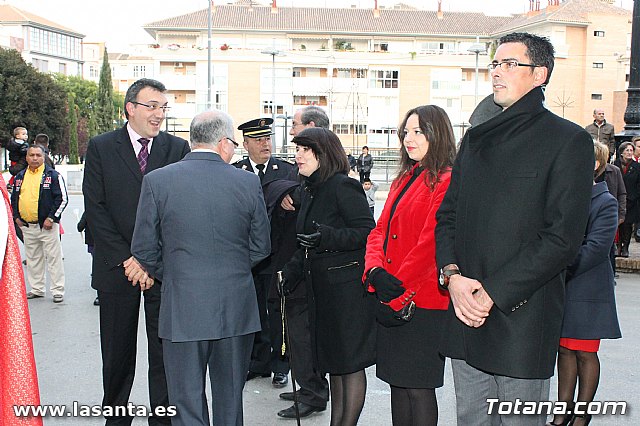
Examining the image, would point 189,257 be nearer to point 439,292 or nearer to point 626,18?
point 439,292

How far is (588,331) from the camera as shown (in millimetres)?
4609

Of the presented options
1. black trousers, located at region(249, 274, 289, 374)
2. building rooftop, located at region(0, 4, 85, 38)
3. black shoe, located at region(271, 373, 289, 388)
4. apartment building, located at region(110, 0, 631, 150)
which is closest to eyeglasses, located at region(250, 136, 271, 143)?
black trousers, located at region(249, 274, 289, 374)

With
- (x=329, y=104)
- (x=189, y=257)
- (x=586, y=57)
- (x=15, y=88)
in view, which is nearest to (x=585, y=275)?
(x=189, y=257)

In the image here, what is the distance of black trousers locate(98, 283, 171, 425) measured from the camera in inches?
189

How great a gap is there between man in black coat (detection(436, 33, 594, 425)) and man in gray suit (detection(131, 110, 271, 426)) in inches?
53.1

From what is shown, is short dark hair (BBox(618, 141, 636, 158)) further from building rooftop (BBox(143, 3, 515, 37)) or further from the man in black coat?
building rooftop (BBox(143, 3, 515, 37))

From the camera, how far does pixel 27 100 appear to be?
52156mm

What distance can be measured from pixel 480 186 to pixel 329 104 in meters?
64.4

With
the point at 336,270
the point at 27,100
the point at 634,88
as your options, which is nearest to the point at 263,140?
the point at 336,270

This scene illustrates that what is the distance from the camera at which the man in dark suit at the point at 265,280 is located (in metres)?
6.01

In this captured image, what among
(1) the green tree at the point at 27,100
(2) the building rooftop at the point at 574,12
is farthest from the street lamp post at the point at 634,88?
(2) the building rooftop at the point at 574,12

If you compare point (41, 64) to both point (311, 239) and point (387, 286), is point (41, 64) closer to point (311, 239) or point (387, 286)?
point (311, 239)

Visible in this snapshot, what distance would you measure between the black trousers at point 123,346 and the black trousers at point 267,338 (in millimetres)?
1187

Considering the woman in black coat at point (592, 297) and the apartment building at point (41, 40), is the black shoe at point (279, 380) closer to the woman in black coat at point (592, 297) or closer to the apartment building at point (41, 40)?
the woman in black coat at point (592, 297)
